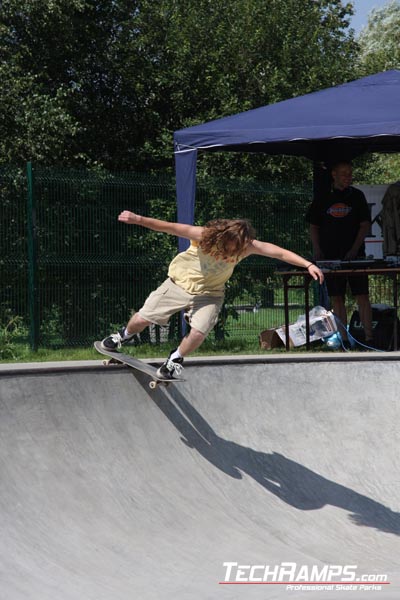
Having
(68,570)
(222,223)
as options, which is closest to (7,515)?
(68,570)

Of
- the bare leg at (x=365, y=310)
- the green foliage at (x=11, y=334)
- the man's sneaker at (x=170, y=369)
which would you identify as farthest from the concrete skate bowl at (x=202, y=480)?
the green foliage at (x=11, y=334)

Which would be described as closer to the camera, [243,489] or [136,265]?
[243,489]

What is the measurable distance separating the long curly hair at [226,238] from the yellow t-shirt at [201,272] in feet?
0.24

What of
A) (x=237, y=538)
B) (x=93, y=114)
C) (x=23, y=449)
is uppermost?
(x=93, y=114)

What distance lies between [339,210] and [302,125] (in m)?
1.25

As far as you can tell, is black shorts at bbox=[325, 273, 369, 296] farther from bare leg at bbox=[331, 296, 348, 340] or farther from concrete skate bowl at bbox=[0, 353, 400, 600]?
concrete skate bowl at bbox=[0, 353, 400, 600]

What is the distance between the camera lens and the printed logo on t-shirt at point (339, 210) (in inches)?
408

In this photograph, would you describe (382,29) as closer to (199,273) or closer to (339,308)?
(339,308)

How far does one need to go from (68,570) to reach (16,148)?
11.8 meters

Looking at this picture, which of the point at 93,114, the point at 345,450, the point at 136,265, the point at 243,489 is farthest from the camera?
the point at 93,114

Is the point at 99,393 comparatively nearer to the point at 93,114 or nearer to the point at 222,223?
the point at 222,223

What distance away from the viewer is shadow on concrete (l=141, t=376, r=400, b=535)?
6.05 meters

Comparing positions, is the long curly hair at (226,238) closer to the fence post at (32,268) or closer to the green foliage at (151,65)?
the fence post at (32,268)

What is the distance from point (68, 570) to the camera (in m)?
4.65
